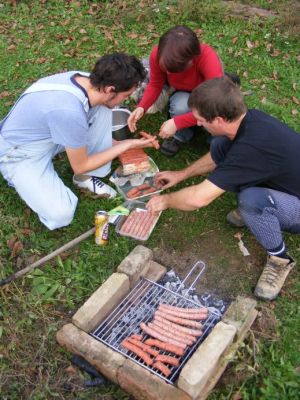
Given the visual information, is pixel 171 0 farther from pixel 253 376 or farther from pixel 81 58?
pixel 253 376

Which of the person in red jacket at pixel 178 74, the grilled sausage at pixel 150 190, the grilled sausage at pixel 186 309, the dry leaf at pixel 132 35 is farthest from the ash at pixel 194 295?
the dry leaf at pixel 132 35

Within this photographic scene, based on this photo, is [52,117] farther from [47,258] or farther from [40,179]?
[47,258]

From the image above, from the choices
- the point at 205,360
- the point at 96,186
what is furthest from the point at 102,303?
the point at 96,186

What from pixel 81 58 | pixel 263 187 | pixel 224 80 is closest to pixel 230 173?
pixel 263 187

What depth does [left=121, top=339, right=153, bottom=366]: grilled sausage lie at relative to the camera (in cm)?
305

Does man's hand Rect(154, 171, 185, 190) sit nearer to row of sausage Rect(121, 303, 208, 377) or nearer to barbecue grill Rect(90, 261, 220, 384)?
barbecue grill Rect(90, 261, 220, 384)

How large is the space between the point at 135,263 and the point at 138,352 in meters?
0.78

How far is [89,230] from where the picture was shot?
4172mm

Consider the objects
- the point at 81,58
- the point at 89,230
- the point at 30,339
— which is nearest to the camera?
the point at 30,339

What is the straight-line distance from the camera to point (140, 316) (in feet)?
11.3

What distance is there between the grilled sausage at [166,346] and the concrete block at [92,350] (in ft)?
0.81

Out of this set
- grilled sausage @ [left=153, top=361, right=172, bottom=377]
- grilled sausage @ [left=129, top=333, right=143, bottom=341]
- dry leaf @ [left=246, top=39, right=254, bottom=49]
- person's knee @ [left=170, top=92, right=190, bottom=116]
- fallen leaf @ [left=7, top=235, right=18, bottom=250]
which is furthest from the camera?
dry leaf @ [left=246, top=39, right=254, bottom=49]

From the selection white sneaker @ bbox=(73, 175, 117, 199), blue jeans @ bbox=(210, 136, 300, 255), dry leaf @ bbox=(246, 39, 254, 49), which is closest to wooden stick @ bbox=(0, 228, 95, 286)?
white sneaker @ bbox=(73, 175, 117, 199)

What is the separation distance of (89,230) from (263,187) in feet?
5.73
